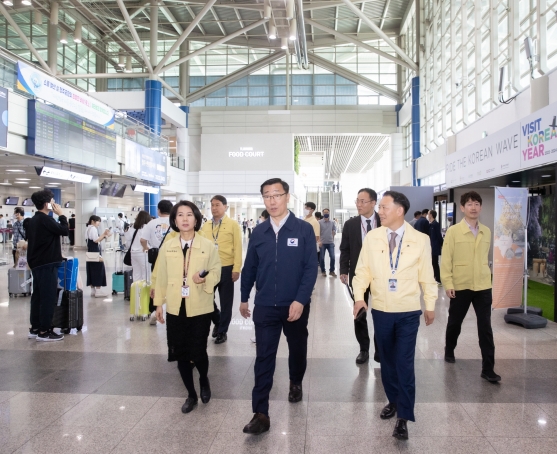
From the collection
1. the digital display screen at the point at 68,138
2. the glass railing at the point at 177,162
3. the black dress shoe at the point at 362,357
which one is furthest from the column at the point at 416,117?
the black dress shoe at the point at 362,357

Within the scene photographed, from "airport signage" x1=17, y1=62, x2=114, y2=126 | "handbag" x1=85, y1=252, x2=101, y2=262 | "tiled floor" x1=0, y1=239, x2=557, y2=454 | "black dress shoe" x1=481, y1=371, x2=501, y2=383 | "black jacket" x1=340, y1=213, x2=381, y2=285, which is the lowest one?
"tiled floor" x1=0, y1=239, x2=557, y2=454

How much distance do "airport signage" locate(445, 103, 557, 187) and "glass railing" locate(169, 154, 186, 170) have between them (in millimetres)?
21008

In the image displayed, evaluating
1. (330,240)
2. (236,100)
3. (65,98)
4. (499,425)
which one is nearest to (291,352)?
(499,425)

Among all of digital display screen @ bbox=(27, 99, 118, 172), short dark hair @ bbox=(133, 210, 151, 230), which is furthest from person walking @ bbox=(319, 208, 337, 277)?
digital display screen @ bbox=(27, 99, 118, 172)

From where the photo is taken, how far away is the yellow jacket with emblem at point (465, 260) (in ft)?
14.4

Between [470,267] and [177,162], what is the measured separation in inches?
1062

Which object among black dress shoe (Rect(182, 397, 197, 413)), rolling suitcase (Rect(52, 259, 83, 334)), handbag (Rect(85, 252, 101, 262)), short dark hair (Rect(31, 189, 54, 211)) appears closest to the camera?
black dress shoe (Rect(182, 397, 197, 413))

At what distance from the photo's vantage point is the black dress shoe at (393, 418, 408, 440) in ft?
10.0

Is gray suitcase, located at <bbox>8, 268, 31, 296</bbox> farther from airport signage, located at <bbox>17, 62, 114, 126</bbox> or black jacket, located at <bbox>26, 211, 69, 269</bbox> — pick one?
airport signage, located at <bbox>17, 62, 114, 126</bbox>

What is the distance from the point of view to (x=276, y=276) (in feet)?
10.9

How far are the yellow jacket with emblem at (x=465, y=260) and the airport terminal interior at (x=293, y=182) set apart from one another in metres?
0.14

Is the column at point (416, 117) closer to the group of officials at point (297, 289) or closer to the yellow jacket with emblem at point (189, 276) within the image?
the group of officials at point (297, 289)

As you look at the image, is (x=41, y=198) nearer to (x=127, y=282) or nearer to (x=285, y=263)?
(x=285, y=263)

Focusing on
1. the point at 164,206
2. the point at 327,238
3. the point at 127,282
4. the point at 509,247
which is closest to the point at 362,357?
the point at 164,206
